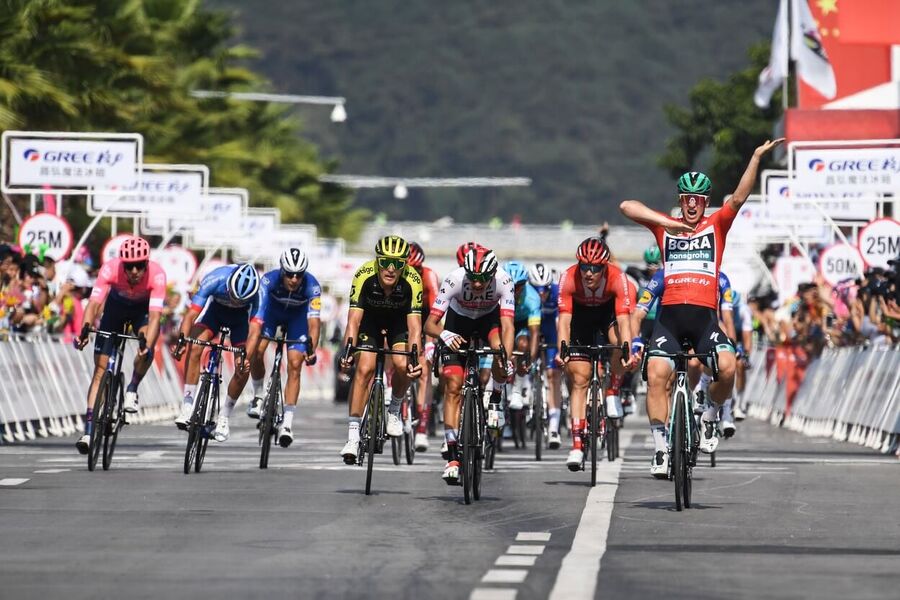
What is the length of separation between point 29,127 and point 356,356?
72.0ft

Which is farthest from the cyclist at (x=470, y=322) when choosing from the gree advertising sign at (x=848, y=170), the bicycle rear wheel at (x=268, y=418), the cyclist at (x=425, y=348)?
the gree advertising sign at (x=848, y=170)

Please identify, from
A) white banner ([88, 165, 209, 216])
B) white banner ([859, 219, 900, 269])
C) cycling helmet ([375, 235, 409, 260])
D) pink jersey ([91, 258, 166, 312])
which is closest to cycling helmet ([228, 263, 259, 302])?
pink jersey ([91, 258, 166, 312])

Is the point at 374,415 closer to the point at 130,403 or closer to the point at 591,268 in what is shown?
the point at 591,268

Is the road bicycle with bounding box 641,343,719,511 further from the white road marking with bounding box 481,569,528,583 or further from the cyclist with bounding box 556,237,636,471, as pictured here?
the white road marking with bounding box 481,569,528,583

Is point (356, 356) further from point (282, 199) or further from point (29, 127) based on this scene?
point (282, 199)

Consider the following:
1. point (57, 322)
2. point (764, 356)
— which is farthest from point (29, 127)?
point (764, 356)

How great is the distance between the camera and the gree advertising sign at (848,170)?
1246 inches

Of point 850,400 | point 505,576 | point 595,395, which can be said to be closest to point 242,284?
point 595,395

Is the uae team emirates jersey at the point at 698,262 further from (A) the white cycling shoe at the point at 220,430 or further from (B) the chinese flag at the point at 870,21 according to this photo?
(B) the chinese flag at the point at 870,21

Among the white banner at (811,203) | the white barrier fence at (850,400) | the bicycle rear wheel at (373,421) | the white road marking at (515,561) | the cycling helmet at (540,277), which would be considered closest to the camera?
the white road marking at (515,561)

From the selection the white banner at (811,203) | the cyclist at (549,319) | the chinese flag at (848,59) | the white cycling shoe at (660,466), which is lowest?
the white cycling shoe at (660,466)

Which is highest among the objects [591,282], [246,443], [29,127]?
[29,127]

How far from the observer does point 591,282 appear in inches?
715

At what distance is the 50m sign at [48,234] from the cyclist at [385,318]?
15924 millimetres
